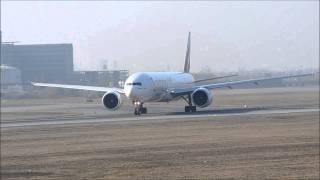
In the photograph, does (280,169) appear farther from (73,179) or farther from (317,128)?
(317,128)

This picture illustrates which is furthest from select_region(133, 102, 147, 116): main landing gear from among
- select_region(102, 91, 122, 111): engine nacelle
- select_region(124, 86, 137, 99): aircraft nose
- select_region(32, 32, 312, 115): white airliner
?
select_region(102, 91, 122, 111): engine nacelle

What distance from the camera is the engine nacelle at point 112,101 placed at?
5728 cm

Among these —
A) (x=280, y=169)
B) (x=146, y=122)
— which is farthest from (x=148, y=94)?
(x=280, y=169)

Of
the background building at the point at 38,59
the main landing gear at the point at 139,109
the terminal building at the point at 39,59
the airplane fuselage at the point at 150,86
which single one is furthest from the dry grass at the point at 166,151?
the background building at the point at 38,59

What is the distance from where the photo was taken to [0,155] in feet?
94.0

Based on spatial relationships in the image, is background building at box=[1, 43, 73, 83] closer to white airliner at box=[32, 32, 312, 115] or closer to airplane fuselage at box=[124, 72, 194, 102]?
airplane fuselage at box=[124, 72, 194, 102]

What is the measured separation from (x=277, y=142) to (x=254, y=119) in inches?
564

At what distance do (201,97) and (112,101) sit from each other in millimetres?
6447

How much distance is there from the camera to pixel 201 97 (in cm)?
5744

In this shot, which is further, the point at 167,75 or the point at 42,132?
the point at 167,75

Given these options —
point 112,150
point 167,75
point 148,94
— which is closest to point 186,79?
point 167,75

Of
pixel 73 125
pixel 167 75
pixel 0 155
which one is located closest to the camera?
pixel 0 155

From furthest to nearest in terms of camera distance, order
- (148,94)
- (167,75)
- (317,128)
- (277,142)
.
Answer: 1. (167,75)
2. (148,94)
3. (317,128)
4. (277,142)

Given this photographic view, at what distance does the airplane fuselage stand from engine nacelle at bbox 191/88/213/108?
2.35 meters
